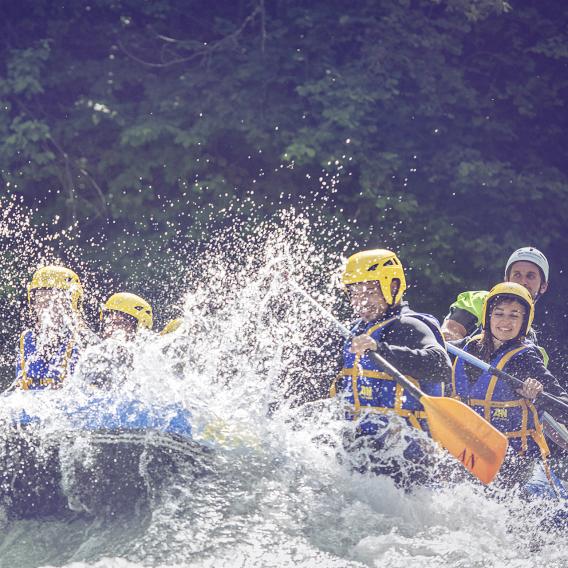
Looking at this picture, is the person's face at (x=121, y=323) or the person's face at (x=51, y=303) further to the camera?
the person's face at (x=121, y=323)

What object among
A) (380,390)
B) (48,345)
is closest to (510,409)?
(380,390)

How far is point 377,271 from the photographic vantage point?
535 centimetres

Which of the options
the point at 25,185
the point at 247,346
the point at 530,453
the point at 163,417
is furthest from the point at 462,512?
the point at 25,185

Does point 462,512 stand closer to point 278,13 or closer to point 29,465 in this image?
point 29,465

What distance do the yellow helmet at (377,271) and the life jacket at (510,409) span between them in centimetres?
78

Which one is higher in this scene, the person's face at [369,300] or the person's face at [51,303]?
the person's face at [369,300]

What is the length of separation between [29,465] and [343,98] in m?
6.53

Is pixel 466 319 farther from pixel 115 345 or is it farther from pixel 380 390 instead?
pixel 115 345

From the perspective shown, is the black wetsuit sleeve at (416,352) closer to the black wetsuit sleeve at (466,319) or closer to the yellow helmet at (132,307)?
the black wetsuit sleeve at (466,319)

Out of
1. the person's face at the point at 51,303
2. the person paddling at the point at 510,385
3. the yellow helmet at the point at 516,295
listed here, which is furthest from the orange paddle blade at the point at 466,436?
the person's face at the point at 51,303

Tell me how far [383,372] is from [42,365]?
2.31 metres

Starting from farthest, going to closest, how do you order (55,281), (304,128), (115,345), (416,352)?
(304,128), (55,281), (115,345), (416,352)

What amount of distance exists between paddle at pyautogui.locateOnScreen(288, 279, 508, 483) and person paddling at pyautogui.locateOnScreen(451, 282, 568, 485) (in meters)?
0.44

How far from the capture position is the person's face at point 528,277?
→ 6.91 meters
